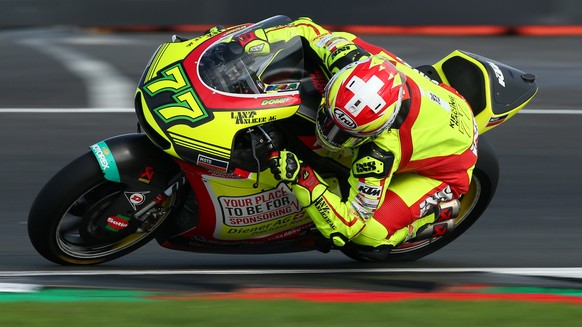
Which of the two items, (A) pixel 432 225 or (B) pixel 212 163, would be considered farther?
(A) pixel 432 225

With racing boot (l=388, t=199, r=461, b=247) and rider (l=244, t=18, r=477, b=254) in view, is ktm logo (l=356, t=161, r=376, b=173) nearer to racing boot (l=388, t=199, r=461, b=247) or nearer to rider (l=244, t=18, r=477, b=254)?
rider (l=244, t=18, r=477, b=254)

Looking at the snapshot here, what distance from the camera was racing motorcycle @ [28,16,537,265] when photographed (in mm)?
5219

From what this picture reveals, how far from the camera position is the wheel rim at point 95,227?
A: 5.56 meters

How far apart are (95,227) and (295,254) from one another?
1388 mm

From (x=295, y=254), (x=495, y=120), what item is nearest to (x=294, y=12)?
(x=295, y=254)

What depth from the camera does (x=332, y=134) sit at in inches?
207

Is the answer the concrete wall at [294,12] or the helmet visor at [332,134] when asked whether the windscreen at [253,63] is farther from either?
the concrete wall at [294,12]

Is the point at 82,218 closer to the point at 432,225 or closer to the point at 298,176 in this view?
the point at 298,176

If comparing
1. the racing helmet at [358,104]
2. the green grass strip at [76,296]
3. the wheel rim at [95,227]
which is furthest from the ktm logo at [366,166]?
the green grass strip at [76,296]

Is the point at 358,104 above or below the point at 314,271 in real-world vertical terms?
above

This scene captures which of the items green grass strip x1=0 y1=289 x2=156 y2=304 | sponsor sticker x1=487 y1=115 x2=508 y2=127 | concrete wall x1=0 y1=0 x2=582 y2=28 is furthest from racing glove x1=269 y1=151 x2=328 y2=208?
concrete wall x1=0 y1=0 x2=582 y2=28

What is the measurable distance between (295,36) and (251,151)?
0.67 m

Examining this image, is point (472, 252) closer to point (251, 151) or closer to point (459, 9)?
point (251, 151)

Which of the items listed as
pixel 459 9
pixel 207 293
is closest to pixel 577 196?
pixel 207 293
